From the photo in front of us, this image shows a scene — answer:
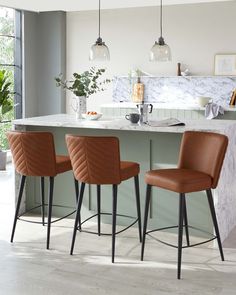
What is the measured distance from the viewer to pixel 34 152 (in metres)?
4.02

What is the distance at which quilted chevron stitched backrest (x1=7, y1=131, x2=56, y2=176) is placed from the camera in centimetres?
398

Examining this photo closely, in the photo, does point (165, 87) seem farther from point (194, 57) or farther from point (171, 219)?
point (171, 219)

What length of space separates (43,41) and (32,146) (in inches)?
192

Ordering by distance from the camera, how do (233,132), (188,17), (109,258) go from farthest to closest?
(188,17)
(233,132)
(109,258)

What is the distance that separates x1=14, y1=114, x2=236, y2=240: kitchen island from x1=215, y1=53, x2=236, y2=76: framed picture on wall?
3.17m

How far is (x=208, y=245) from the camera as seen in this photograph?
4.09 m

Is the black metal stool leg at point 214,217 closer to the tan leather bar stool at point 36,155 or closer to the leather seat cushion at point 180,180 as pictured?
the leather seat cushion at point 180,180

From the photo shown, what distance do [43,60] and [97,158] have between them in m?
5.23

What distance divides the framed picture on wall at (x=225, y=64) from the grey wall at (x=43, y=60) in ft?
8.31

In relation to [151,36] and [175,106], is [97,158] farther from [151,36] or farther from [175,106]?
[151,36]

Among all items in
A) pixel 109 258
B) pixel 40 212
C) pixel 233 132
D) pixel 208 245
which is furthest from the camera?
pixel 40 212

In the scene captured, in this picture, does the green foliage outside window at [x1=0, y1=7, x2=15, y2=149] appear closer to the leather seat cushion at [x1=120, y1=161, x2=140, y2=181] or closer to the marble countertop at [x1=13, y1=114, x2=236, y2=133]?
the marble countertop at [x1=13, y1=114, x2=236, y2=133]

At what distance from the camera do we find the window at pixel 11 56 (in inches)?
319

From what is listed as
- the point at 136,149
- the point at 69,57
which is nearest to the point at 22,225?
the point at 136,149
